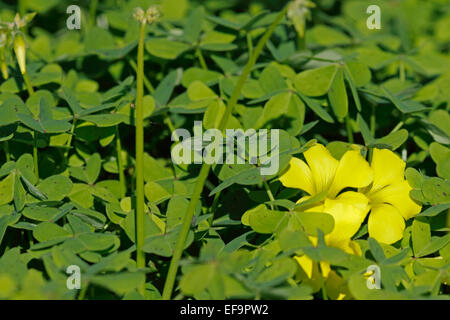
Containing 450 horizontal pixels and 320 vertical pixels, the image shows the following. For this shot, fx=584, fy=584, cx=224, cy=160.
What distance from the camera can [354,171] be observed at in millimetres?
1455

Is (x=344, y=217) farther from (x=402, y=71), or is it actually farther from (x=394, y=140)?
(x=402, y=71)

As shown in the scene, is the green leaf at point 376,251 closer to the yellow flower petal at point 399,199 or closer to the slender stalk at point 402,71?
the yellow flower petal at point 399,199

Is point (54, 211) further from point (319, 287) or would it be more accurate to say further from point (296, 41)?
point (296, 41)

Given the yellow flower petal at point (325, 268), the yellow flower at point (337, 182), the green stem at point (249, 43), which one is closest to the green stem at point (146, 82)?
the green stem at point (249, 43)

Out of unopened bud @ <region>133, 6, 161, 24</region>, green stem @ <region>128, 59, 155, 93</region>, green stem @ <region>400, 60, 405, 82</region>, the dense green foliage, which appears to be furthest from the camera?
green stem @ <region>400, 60, 405, 82</region>

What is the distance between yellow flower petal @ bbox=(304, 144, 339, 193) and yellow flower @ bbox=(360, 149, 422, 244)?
0.10 meters

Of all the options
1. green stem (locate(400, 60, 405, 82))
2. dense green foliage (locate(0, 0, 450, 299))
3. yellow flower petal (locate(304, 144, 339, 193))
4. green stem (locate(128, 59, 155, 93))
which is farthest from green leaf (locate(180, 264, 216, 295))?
green stem (locate(400, 60, 405, 82))

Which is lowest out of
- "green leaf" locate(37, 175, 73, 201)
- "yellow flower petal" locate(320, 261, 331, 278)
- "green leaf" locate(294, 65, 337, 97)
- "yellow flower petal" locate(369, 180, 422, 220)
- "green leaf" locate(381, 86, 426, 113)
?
"yellow flower petal" locate(320, 261, 331, 278)

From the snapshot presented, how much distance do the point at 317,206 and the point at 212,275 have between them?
0.40 meters

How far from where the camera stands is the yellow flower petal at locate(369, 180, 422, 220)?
148cm

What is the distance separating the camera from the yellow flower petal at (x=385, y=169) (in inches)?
59.1

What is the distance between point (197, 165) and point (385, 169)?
0.55 m

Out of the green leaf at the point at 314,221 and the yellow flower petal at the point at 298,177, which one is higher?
the yellow flower petal at the point at 298,177

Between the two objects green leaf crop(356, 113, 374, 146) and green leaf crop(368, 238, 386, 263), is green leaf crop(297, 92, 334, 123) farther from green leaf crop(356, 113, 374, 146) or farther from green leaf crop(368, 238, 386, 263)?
green leaf crop(368, 238, 386, 263)
